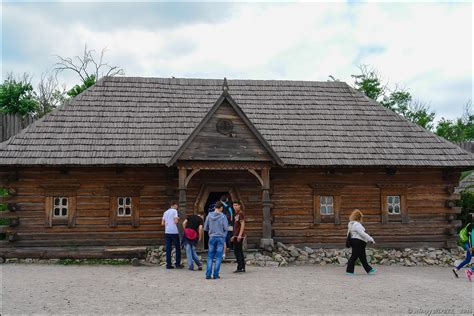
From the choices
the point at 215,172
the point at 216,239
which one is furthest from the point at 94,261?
the point at 216,239

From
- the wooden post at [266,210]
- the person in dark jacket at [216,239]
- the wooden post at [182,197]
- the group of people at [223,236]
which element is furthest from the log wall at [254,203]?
the person in dark jacket at [216,239]

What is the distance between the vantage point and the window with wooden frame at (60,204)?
14587 millimetres

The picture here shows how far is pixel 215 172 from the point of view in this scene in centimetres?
1527

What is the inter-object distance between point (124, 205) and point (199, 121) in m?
3.82

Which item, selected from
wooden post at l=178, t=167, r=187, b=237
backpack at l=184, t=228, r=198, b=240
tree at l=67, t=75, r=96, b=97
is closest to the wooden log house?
wooden post at l=178, t=167, r=187, b=237

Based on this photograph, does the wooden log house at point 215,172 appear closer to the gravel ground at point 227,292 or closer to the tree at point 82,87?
the gravel ground at point 227,292

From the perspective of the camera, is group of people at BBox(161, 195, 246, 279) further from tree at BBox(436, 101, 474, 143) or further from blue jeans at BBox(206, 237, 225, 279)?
tree at BBox(436, 101, 474, 143)

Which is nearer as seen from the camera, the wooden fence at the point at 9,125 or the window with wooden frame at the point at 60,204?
the window with wooden frame at the point at 60,204

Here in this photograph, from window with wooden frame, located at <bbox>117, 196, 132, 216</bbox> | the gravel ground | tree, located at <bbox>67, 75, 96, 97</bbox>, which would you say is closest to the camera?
the gravel ground

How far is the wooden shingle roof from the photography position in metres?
14.6

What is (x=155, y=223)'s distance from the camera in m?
15.0

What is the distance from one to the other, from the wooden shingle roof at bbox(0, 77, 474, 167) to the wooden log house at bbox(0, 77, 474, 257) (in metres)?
0.05

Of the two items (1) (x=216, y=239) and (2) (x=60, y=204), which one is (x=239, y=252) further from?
(2) (x=60, y=204)

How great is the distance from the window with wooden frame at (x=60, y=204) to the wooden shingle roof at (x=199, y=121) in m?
1.07
